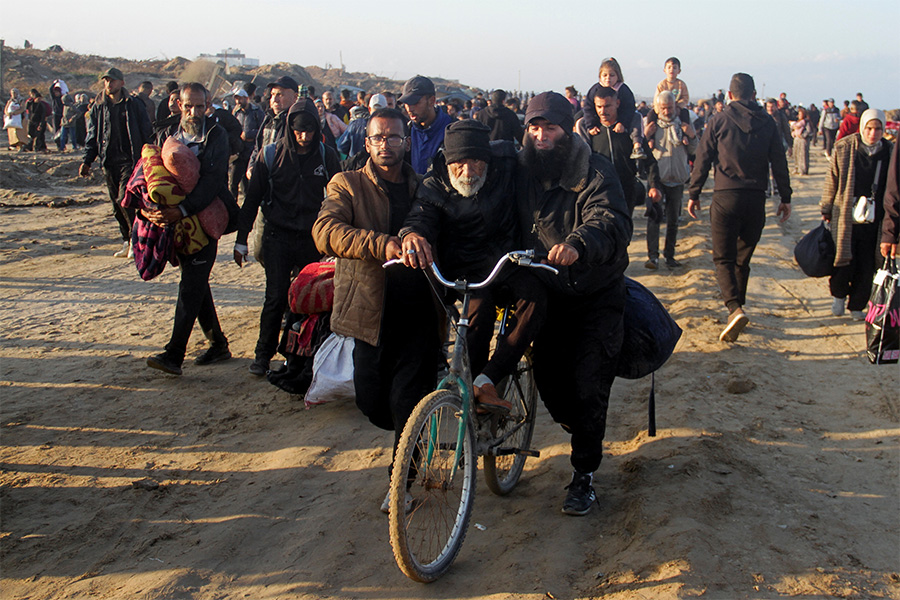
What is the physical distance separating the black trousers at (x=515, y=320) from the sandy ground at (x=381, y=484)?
91 centimetres

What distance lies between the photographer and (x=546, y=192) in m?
3.88

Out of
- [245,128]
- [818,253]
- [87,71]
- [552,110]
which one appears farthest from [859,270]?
[87,71]

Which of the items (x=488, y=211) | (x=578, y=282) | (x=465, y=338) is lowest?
(x=465, y=338)

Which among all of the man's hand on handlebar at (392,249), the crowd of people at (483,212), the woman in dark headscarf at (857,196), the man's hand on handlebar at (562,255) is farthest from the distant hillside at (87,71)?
the man's hand on handlebar at (562,255)

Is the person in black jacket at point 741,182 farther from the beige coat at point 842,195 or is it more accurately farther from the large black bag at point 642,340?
the large black bag at point 642,340

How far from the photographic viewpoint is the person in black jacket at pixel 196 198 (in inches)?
238

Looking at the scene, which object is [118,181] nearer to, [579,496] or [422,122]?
[422,122]

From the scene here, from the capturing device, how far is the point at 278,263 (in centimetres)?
630

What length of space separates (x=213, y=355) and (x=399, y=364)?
3235mm

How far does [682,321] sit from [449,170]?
4792 mm

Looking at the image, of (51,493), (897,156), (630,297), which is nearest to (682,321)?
(897,156)

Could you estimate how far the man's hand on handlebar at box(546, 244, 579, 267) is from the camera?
3.35 meters

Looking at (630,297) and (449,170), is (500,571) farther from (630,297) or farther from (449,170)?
(449,170)

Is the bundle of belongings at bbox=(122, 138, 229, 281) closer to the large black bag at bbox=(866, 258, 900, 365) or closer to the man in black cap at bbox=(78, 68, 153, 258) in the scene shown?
the man in black cap at bbox=(78, 68, 153, 258)
